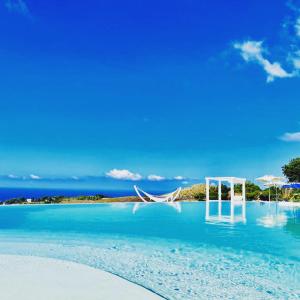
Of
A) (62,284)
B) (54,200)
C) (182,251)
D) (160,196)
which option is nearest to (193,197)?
(160,196)

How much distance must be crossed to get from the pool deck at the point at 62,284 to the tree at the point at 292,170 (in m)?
23.8

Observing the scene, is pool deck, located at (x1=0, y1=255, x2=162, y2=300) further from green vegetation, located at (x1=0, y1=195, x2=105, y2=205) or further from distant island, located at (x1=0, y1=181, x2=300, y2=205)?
distant island, located at (x1=0, y1=181, x2=300, y2=205)

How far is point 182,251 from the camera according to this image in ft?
21.9

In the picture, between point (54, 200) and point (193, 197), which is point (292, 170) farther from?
point (54, 200)

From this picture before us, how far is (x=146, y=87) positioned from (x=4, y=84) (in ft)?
34.2

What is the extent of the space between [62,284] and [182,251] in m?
2.97

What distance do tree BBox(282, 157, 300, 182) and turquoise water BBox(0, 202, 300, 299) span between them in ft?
53.6

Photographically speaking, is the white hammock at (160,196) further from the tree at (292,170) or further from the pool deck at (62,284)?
the pool deck at (62,284)

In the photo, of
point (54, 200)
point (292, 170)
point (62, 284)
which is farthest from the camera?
point (292, 170)

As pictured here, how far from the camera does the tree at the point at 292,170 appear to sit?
26.3 m

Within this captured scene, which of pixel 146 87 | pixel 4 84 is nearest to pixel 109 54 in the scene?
pixel 146 87

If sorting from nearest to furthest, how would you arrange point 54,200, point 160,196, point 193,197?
point 54,200 → point 160,196 → point 193,197

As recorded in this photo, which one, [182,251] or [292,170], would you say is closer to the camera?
[182,251]

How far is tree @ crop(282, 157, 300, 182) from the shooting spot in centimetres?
2626
